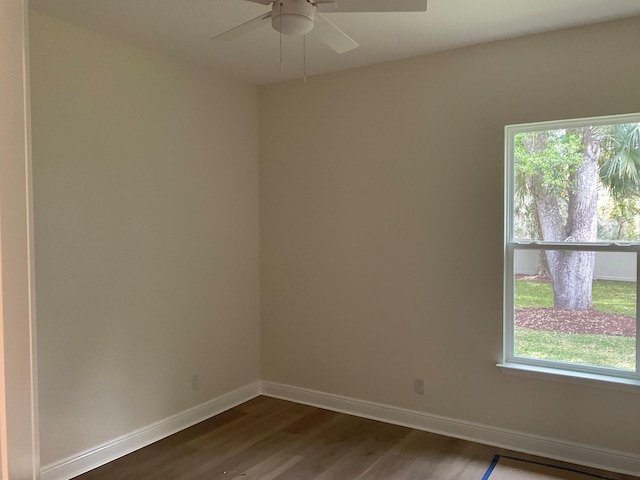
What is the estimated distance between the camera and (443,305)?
11.8ft

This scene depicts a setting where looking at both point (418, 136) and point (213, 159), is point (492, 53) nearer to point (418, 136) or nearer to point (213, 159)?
point (418, 136)

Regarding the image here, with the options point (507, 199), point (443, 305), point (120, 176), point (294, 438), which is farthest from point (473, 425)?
point (120, 176)

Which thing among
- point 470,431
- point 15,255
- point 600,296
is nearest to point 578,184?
point 600,296

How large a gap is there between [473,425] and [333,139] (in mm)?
2348

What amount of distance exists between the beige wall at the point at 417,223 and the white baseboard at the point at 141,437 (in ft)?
1.40

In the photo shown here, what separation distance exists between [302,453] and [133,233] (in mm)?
1851

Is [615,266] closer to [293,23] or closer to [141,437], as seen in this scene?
[293,23]

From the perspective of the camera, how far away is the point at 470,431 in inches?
138

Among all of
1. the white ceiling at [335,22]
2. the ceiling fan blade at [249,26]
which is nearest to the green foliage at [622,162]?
the white ceiling at [335,22]

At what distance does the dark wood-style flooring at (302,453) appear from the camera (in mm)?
3078

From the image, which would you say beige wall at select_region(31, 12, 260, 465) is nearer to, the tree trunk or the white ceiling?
the white ceiling

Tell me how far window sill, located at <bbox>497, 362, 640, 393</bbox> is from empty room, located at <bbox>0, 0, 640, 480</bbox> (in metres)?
0.01

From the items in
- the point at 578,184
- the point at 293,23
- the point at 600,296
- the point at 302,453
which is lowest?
the point at 302,453

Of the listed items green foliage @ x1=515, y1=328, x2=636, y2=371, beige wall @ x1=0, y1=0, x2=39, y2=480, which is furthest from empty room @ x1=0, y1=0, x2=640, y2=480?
beige wall @ x1=0, y1=0, x2=39, y2=480
